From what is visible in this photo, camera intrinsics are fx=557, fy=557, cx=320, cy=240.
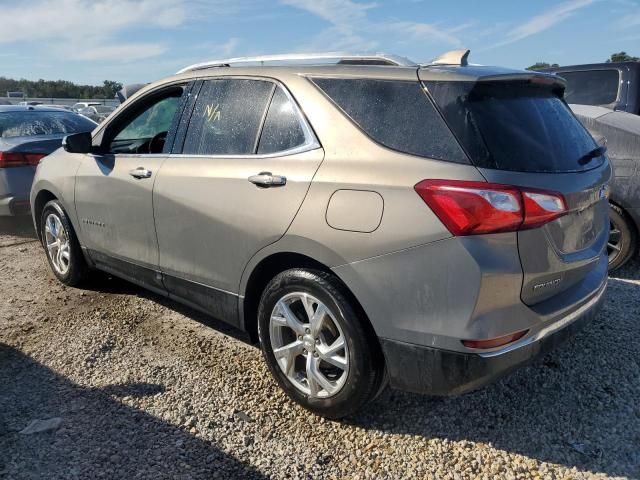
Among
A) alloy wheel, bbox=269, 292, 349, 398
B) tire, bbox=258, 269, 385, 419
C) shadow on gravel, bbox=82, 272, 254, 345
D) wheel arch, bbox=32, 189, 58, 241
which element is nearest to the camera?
tire, bbox=258, 269, 385, 419

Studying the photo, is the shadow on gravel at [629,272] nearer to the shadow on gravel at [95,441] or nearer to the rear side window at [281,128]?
the rear side window at [281,128]

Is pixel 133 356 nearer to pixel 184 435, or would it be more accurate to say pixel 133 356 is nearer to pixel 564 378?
pixel 184 435

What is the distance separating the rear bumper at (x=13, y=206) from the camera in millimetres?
6234

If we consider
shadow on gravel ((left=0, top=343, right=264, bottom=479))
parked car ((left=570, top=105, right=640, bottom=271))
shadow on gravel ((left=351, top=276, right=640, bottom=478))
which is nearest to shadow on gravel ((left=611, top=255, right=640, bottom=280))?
parked car ((left=570, top=105, right=640, bottom=271))

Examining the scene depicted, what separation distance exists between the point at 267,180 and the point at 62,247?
2.74 m

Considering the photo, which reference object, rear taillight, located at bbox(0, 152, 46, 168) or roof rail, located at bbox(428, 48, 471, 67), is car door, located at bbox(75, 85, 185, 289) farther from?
rear taillight, located at bbox(0, 152, 46, 168)

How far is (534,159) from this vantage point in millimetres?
2406

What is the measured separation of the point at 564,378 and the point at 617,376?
307 mm

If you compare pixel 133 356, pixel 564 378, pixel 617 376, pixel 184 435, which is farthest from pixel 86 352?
pixel 617 376

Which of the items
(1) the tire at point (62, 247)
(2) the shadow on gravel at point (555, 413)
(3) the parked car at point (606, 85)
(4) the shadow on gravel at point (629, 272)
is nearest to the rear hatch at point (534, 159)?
(2) the shadow on gravel at point (555, 413)

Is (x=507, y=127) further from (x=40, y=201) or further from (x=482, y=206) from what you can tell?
(x=40, y=201)

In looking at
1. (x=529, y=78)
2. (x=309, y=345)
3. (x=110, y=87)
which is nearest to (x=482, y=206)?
(x=529, y=78)

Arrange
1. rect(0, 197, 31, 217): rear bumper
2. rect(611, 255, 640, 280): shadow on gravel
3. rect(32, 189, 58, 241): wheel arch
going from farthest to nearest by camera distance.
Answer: rect(0, 197, 31, 217): rear bumper
rect(32, 189, 58, 241): wheel arch
rect(611, 255, 640, 280): shadow on gravel

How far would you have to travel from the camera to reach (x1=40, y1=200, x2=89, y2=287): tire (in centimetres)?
459
